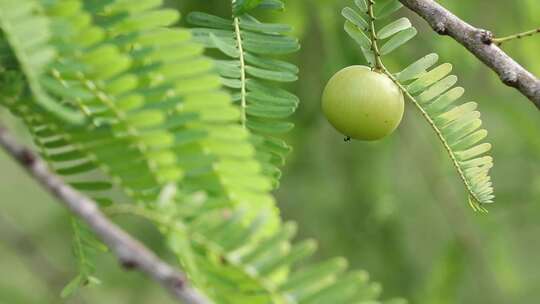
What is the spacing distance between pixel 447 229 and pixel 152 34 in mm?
2624

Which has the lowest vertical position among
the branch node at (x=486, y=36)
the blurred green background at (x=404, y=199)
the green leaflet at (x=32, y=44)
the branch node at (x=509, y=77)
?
the blurred green background at (x=404, y=199)

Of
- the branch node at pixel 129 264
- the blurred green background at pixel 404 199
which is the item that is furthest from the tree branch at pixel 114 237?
the blurred green background at pixel 404 199

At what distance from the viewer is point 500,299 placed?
3.27 m

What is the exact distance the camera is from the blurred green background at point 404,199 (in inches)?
105

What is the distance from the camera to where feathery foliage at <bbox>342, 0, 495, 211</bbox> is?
3.95 ft

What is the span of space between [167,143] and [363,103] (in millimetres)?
463

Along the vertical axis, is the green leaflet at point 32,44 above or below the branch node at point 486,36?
above

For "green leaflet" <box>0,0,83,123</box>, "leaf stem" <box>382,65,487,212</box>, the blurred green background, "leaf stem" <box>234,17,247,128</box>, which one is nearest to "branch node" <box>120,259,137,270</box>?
"green leaflet" <box>0,0,83,123</box>

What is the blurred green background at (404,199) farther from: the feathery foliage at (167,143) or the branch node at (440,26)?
the feathery foliage at (167,143)

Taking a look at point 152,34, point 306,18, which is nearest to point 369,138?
point 152,34

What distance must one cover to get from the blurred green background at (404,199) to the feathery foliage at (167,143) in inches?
61.2

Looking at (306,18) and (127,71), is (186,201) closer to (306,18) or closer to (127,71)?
(127,71)

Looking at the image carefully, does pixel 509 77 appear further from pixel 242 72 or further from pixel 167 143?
pixel 167 143

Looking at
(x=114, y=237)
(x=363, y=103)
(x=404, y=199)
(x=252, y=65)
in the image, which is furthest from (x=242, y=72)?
(x=404, y=199)
